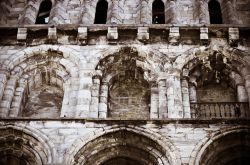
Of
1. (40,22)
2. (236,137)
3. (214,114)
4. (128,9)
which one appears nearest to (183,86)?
(214,114)

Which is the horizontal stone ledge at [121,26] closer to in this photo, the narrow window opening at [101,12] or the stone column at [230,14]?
the stone column at [230,14]

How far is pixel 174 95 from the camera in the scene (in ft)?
57.0

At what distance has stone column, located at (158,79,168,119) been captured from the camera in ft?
55.7

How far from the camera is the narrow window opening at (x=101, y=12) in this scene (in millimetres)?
20781

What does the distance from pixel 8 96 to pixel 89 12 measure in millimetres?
4154

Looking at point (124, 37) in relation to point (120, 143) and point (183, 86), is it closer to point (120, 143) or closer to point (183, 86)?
point (183, 86)

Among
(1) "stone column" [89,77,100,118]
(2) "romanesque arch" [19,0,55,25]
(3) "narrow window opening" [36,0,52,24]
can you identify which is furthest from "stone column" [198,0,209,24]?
(3) "narrow window opening" [36,0,52,24]

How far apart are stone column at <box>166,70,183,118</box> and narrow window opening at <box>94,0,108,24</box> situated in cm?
369

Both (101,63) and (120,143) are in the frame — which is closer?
(120,143)

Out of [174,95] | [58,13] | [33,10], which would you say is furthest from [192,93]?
[33,10]

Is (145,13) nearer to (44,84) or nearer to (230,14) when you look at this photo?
(230,14)

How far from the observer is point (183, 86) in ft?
58.6

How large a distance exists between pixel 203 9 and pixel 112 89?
3.97 metres

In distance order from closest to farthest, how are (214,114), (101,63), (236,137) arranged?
(236,137)
(214,114)
(101,63)
